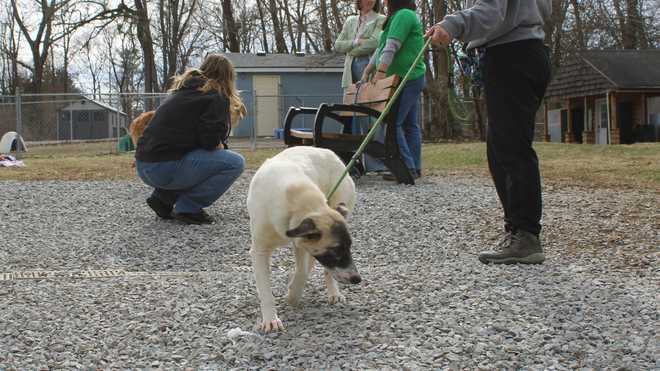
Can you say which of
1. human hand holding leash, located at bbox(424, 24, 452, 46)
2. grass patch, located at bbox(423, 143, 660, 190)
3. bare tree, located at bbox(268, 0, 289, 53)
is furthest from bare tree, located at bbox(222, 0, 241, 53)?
human hand holding leash, located at bbox(424, 24, 452, 46)

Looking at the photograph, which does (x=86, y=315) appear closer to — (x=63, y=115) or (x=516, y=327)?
(x=516, y=327)

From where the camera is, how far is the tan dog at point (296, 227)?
121 inches

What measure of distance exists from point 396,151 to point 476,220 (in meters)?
2.21

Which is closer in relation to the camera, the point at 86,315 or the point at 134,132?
the point at 86,315

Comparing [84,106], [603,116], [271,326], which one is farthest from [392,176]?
[603,116]

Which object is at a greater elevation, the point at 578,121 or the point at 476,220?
the point at 578,121

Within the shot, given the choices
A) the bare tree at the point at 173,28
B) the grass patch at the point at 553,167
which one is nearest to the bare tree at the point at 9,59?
→ the bare tree at the point at 173,28

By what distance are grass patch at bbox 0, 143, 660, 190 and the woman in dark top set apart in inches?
183

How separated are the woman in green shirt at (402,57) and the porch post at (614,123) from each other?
51.9 ft

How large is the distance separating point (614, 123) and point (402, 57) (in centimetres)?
1685

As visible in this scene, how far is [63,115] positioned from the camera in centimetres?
2252

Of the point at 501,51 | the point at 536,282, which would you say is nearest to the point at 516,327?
the point at 536,282

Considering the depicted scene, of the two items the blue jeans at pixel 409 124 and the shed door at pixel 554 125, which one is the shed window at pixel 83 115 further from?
the shed door at pixel 554 125

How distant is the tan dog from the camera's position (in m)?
3.08
